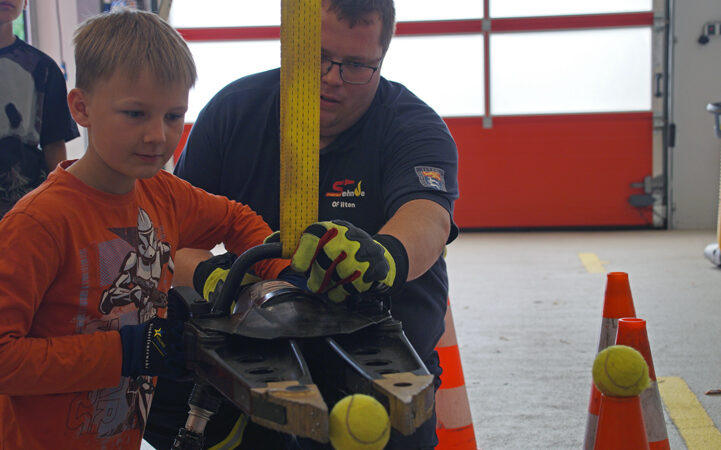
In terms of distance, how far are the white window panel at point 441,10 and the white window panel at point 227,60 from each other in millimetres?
1672

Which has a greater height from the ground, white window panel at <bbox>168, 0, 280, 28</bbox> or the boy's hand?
white window panel at <bbox>168, 0, 280, 28</bbox>

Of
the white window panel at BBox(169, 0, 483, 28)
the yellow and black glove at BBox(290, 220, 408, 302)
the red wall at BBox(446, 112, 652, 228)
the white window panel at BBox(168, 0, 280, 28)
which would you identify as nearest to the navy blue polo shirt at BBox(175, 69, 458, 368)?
the yellow and black glove at BBox(290, 220, 408, 302)

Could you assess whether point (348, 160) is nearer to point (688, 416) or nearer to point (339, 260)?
point (339, 260)

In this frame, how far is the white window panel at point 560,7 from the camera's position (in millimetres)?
8617

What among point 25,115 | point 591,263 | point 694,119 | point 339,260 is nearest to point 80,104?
point 339,260

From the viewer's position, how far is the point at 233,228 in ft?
5.90

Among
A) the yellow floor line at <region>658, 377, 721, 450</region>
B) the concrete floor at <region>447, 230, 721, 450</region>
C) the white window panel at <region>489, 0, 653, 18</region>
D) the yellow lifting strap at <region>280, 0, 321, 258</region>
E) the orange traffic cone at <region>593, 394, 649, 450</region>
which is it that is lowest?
the concrete floor at <region>447, 230, 721, 450</region>

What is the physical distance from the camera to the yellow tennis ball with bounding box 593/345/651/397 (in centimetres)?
152

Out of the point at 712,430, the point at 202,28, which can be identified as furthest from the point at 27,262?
the point at 202,28

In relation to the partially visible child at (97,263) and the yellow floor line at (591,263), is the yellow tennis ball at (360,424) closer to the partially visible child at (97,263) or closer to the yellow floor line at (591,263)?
the partially visible child at (97,263)

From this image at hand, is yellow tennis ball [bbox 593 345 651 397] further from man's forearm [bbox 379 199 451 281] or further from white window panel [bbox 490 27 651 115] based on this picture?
white window panel [bbox 490 27 651 115]

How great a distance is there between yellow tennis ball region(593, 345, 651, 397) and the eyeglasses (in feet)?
3.07

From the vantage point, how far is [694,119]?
8.56 metres

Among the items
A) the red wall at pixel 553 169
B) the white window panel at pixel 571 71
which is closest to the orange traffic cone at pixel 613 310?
the red wall at pixel 553 169
